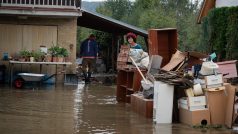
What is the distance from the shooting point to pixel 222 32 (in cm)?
1684

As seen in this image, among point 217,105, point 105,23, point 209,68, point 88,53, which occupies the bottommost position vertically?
point 217,105

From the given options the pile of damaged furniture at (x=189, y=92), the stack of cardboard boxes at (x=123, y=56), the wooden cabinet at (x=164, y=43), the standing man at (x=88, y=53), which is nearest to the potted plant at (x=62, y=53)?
the standing man at (x=88, y=53)

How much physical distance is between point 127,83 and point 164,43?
1.68 metres

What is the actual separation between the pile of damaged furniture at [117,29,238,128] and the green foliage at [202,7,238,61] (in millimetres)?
3044

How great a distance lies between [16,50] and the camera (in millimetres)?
21438

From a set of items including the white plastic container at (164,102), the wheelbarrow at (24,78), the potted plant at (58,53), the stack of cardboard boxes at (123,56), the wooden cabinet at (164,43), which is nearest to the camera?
the white plastic container at (164,102)

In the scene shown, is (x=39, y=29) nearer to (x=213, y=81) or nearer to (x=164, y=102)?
(x=164, y=102)

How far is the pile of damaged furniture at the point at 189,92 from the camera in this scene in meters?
11.0

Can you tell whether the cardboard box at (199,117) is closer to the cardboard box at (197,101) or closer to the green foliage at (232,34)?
the cardboard box at (197,101)

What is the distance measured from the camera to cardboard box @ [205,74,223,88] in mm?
11008

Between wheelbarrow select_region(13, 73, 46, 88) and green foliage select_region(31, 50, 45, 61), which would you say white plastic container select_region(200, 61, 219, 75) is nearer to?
wheelbarrow select_region(13, 73, 46, 88)

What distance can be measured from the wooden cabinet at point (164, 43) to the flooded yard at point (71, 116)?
5.34ft

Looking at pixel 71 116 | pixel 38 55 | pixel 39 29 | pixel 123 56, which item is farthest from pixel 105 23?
pixel 71 116

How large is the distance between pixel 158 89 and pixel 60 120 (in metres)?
2.17
